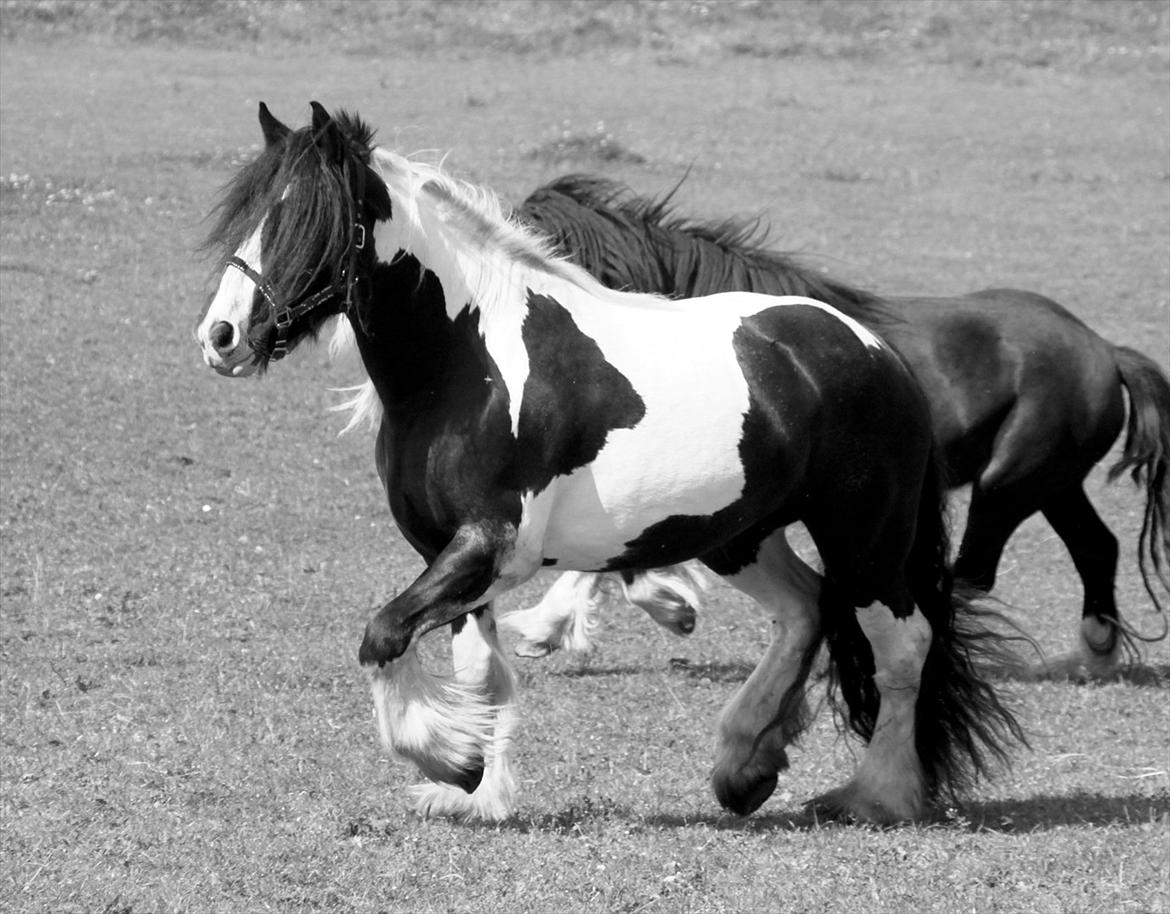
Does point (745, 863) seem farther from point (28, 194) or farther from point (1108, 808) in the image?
point (28, 194)

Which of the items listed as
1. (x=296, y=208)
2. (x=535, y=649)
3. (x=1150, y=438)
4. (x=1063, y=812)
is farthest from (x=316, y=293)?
(x=1150, y=438)

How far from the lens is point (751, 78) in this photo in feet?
90.7

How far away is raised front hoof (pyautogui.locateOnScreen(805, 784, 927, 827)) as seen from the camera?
6.09 meters

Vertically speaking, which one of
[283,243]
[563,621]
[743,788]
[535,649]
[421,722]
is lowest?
[535,649]

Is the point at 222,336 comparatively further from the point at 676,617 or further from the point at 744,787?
the point at 676,617

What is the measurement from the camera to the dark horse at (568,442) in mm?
5164

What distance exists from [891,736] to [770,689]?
48 centimetres

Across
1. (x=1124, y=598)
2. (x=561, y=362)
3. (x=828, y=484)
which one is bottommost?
(x=1124, y=598)

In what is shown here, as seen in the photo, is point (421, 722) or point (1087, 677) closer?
point (421, 722)

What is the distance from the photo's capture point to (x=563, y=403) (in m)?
5.45

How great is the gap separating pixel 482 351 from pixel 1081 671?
4.65 metres

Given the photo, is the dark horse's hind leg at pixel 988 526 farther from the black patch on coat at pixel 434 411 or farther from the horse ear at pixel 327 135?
the horse ear at pixel 327 135

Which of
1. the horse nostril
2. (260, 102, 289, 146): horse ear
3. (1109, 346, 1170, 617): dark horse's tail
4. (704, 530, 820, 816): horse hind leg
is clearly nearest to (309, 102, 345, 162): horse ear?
(260, 102, 289, 146): horse ear

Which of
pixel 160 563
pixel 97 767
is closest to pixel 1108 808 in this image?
pixel 97 767
